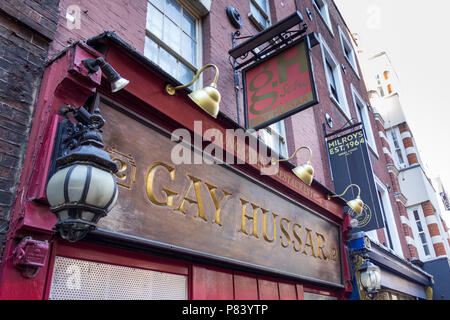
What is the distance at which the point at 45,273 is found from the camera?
2.68m

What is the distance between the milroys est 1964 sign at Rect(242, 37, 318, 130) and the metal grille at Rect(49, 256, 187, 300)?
8.59ft

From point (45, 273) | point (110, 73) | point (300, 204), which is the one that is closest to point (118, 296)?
point (45, 273)

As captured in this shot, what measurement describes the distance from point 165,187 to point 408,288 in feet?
33.8

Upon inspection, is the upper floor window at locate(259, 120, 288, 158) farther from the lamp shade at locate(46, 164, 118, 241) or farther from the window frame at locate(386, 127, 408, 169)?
the window frame at locate(386, 127, 408, 169)

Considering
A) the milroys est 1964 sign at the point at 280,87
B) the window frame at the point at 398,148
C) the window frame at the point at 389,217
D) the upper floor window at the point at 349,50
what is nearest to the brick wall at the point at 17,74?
the milroys est 1964 sign at the point at 280,87

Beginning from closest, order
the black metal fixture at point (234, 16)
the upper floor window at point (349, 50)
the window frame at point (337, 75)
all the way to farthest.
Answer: the black metal fixture at point (234, 16) < the window frame at point (337, 75) < the upper floor window at point (349, 50)

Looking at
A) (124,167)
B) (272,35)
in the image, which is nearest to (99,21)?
(124,167)

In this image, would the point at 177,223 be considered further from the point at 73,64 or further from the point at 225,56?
the point at 225,56

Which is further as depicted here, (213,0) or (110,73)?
(213,0)

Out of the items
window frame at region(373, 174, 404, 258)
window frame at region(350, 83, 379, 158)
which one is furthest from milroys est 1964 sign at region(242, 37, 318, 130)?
window frame at region(350, 83, 379, 158)

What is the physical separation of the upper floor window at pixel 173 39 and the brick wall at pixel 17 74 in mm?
1698

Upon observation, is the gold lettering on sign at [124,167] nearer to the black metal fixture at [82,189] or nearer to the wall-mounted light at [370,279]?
the black metal fixture at [82,189]

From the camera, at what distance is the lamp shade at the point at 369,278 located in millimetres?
6695

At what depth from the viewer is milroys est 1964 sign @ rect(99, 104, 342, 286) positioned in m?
3.41
